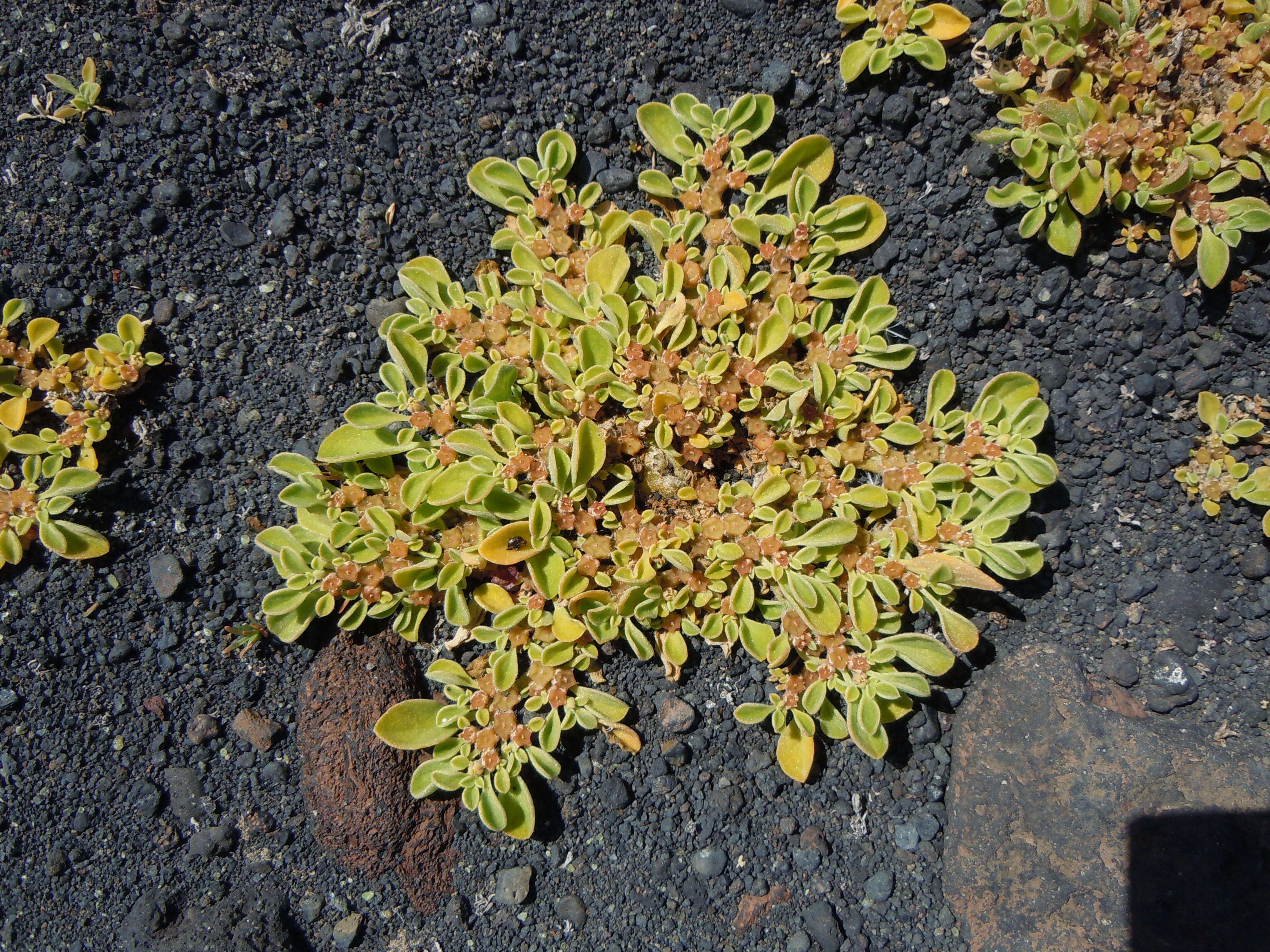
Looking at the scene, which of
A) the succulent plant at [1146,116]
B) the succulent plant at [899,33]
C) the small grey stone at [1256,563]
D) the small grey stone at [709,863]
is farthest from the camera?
the small grey stone at [709,863]

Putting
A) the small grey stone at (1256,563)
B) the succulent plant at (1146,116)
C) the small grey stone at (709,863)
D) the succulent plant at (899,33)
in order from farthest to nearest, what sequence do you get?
the small grey stone at (709,863) < the small grey stone at (1256,563) < the succulent plant at (899,33) < the succulent plant at (1146,116)

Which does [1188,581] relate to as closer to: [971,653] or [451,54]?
[971,653]

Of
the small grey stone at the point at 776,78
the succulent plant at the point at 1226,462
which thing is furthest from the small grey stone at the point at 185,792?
the succulent plant at the point at 1226,462

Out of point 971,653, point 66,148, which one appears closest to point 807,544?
point 971,653

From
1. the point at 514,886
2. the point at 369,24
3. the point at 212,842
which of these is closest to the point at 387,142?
the point at 369,24

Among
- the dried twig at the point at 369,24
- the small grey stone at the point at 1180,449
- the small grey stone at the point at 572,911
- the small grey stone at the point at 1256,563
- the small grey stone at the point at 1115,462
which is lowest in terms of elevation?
the small grey stone at the point at 572,911

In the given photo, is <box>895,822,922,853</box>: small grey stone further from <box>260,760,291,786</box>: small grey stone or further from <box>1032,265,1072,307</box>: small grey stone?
<box>260,760,291,786</box>: small grey stone

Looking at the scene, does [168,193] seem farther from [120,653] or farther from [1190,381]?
[1190,381]

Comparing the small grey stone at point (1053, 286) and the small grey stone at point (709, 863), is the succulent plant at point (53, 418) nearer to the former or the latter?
the small grey stone at point (709, 863)

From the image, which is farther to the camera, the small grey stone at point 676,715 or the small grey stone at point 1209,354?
the small grey stone at point 676,715
